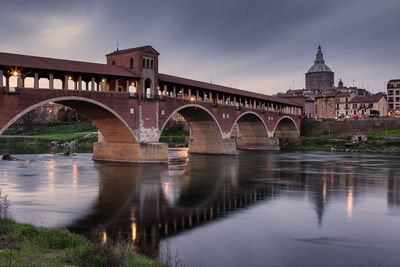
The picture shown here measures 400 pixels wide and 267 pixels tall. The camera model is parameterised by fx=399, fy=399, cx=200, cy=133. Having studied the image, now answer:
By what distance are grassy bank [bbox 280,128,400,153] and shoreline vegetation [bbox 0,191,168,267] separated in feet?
206

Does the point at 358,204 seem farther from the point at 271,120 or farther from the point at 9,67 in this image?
the point at 271,120

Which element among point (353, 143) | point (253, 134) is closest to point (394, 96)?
point (353, 143)

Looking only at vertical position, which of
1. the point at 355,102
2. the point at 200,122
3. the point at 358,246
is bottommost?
the point at 358,246

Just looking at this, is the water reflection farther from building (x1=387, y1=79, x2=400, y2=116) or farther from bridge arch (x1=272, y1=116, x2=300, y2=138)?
building (x1=387, y1=79, x2=400, y2=116)

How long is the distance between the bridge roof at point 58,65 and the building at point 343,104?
299 feet

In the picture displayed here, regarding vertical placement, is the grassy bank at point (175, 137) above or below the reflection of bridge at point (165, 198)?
above

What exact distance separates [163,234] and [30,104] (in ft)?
75.8

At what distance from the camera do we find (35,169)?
3831 centimetres

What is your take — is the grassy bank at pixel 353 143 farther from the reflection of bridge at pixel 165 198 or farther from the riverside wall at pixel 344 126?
the reflection of bridge at pixel 165 198

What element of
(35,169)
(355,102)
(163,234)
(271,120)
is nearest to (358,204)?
(163,234)

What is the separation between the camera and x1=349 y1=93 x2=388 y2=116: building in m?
110

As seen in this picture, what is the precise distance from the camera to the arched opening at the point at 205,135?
5859 centimetres

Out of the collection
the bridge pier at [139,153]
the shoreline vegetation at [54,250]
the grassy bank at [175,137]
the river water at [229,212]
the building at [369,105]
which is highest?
the building at [369,105]

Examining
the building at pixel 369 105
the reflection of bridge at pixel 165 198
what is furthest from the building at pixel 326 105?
the reflection of bridge at pixel 165 198
